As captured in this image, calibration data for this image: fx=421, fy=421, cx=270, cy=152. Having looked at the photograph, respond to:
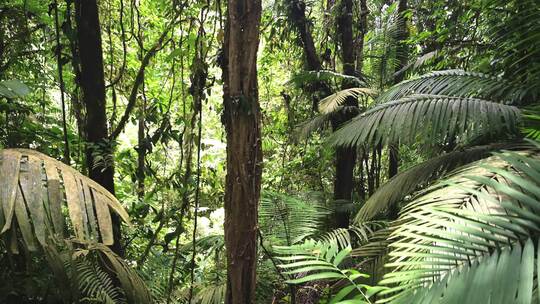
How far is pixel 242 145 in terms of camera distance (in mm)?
1819

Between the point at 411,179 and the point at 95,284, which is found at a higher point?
the point at 411,179

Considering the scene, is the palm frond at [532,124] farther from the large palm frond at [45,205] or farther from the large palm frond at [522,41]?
the large palm frond at [45,205]

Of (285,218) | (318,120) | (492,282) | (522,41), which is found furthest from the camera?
(318,120)

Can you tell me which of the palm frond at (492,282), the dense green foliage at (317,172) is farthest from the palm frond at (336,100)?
the palm frond at (492,282)

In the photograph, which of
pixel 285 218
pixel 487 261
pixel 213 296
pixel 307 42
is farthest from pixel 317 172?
pixel 487 261

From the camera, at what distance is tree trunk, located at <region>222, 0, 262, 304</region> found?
179cm

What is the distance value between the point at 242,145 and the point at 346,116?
8.56ft

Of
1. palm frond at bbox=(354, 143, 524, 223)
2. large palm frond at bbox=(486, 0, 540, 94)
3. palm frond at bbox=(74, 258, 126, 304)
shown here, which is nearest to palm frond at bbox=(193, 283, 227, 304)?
palm frond at bbox=(74, 258, 126, 304)

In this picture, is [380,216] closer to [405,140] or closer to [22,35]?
[405,140]

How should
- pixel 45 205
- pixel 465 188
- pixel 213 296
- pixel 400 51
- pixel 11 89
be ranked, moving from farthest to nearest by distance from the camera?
1. pixel 400 51
2. pixel 213 296
3. pixel 11 89
4. pixel 45 205
5. pixel 465 188

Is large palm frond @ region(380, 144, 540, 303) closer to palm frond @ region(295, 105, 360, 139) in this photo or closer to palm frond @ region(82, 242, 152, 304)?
palm frond @ region(82, 242, 152, 304)

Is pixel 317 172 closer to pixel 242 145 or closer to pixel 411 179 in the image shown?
pixel 411 179

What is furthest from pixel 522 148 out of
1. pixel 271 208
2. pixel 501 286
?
pixel 271 208

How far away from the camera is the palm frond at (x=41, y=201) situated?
124 cm
